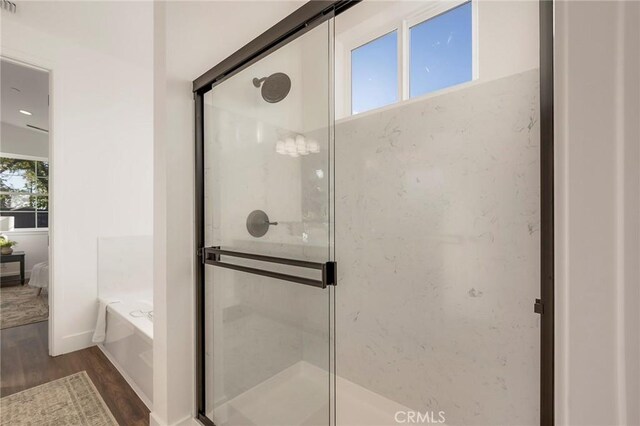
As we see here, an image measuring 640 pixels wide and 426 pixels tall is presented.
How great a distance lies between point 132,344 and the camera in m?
1.87

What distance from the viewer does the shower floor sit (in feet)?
3.67

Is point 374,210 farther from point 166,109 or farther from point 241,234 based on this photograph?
point 166,109

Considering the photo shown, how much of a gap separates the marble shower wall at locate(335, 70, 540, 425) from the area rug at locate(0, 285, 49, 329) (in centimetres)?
328

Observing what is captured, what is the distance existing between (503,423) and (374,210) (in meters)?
1.19

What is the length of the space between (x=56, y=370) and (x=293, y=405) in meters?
1.98

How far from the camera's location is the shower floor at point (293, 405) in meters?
1.12

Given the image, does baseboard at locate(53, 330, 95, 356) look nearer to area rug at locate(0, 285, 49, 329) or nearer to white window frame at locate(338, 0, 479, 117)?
area rug at locate(0, 285, 49, 329)

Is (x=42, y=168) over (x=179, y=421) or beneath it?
over

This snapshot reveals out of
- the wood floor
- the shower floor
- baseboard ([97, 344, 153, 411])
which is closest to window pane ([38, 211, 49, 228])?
the wood floor

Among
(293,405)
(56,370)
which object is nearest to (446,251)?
(293,405)

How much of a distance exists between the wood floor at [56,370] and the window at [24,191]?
2543 millimetres

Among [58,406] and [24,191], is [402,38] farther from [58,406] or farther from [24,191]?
[24,191]
